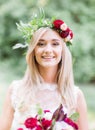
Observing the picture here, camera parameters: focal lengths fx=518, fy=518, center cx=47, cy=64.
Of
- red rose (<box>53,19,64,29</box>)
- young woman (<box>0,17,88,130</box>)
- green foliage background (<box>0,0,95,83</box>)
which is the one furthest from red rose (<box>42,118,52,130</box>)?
green foliage background (<box>0,0,95,83</box>)

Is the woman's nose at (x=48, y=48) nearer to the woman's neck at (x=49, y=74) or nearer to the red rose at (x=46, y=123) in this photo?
the woman's neck at (x=49, y=74)

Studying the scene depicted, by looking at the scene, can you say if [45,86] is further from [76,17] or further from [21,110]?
[76,17]

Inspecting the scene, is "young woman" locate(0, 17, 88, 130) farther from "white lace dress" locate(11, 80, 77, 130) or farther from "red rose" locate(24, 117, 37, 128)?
"red rose" locate(24, 117, 37, 128)

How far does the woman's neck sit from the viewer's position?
3.74 m

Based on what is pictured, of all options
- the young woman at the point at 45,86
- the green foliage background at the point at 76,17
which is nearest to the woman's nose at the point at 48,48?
the young woman at the point at 45,86

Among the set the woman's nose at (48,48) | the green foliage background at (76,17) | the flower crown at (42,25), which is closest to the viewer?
the woman's nose at (48,48)

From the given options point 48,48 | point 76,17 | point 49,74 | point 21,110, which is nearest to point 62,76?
point 49,74

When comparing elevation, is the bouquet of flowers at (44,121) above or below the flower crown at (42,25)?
below

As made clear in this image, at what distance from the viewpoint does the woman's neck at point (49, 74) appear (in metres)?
3.74

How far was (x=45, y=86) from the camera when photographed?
150 inches

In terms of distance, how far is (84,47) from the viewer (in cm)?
1025

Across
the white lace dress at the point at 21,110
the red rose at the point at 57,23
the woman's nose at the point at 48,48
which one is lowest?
the white lace dress at the point at 21,110

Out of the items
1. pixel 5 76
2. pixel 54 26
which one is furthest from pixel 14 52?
pixel 54 26

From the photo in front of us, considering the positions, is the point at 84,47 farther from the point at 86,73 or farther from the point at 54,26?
the point at 54,26
